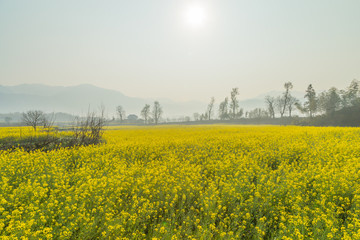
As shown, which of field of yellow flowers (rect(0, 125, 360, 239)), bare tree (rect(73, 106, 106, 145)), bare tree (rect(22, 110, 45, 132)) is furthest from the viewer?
bare tree (rect(22, 110, 45, 132))

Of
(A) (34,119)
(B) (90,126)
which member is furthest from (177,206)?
(A) (34,119)

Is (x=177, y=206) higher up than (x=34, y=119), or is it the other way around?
(x=34, y=119)

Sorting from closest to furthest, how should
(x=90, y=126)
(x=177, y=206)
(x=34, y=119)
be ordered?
(x=177, y=206) → (x=90, y=126) → (x=34, y=119)

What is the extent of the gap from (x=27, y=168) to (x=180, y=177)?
5838mm

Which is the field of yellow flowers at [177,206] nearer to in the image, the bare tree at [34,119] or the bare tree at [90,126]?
the bare tree at [90,126]

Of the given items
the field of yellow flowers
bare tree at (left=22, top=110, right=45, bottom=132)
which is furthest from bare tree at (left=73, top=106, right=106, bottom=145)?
bare tree at (left=22, top=110, right=45, bottom=132)

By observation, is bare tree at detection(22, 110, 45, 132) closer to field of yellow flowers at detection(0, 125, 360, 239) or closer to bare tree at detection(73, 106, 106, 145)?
bare tree at detection(73, 106, 106, 145)

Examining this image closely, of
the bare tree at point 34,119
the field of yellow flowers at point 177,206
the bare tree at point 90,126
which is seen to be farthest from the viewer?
the bare tree at point 34,119

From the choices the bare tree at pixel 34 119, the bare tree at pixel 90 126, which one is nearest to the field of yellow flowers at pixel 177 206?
the bare tree at pixel 90 126

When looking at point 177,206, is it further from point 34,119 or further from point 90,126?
point 34,119

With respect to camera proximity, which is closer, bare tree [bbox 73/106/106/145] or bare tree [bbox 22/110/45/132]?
bare tree [bbox 73/106/106/145]

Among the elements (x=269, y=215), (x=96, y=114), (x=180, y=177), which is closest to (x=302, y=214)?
(x=269, y=215)

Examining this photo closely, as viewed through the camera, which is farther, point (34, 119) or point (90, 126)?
point (34, 119)

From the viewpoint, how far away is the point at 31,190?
445 centimetres
